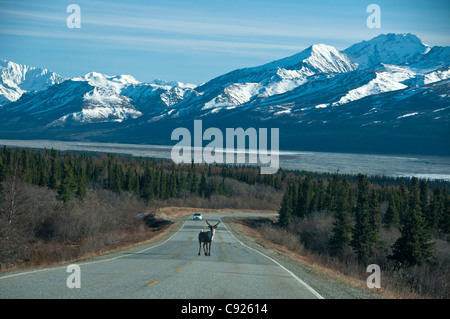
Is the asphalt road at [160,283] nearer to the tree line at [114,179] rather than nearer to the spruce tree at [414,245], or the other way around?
the spruce tree at [414,245]

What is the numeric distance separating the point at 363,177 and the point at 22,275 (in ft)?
153

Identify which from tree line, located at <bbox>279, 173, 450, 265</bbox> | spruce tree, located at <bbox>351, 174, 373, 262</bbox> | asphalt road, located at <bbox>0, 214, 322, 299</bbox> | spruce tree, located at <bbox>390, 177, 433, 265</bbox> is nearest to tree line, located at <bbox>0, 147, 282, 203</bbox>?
tree line, located at <bbox>279, 173, 450, 265</bbox>

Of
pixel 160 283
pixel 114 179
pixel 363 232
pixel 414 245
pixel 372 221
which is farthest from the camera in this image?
pixel 114 179

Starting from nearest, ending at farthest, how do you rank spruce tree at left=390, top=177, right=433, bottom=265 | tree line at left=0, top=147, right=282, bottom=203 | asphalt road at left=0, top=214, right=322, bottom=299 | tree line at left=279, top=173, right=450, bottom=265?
asphalt road at left=0, top=214, right=322, bottom=299 < spruce tree at left=390, top=177, right=433, bottom=265 < tree line at left=279, top=173, right=450, bottom=265 < tree line at left=0, top=147, right=282, bottom=203

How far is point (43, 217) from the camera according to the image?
60.2 metres

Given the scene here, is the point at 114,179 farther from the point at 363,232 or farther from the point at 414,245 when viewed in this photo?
the point at 414,245

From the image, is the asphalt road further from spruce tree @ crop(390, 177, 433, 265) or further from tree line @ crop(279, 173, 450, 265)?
tree line @ crop(279, 173, 450, 265)

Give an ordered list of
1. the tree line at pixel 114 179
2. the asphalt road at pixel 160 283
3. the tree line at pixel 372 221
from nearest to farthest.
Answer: the asphalt road at pixel 160 283
the tree line at pixel 372 221
the tree line at pixel 114 179

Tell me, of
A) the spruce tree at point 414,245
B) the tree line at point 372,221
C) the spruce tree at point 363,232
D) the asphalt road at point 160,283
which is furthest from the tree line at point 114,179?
the asphalt road at point 160,283

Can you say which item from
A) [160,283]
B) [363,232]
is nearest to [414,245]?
[363,232]

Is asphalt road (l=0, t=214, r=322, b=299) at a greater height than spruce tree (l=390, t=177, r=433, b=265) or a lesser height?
greater

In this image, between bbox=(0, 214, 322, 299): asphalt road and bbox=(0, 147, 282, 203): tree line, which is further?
bbox=(0, 147, 282, 203): tree line
